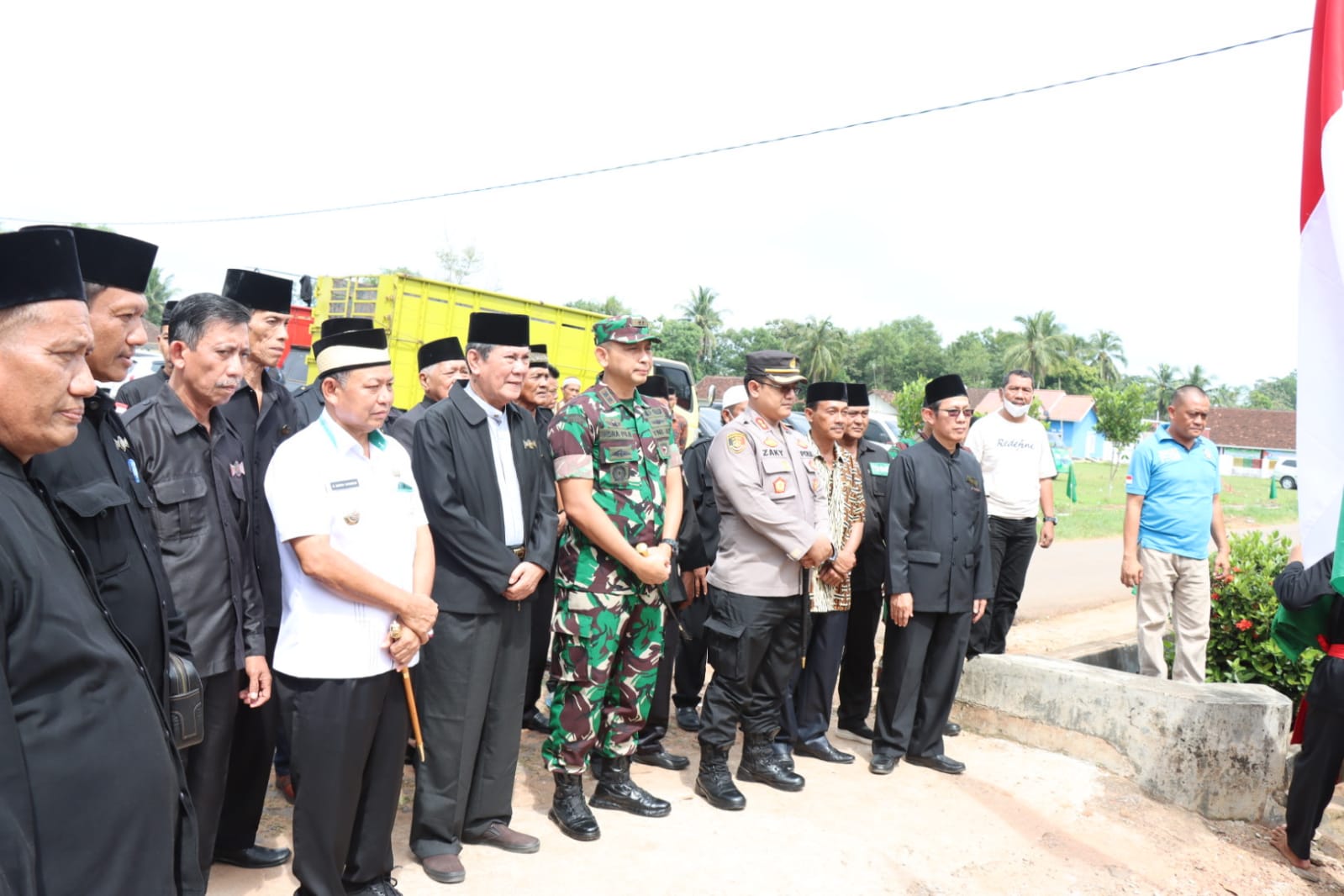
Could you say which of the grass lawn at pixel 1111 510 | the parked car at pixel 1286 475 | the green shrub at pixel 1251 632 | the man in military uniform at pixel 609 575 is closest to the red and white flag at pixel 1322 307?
the man in military uniform at pixel 609 575

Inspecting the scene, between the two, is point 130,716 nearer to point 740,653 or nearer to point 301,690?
point 301,690

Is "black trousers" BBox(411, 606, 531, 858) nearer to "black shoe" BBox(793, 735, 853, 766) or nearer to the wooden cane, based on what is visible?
the wooden cane

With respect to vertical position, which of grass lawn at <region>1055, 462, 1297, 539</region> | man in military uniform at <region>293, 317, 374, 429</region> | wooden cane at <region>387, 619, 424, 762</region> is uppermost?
man in military uniform at <region>293, 317, 374, 429</region>

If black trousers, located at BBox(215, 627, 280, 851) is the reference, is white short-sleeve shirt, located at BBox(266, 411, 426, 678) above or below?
above

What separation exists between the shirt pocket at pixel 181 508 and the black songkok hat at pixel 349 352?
0.55 m

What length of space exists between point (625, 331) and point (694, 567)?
5.06 feet

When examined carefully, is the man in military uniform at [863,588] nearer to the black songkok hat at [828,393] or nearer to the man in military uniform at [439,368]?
the black songkok hat at [828,393]

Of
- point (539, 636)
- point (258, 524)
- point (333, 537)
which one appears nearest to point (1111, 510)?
point (539, 636)

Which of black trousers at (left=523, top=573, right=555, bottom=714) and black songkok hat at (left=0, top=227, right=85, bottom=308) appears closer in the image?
black songkok hat at (left=0, top=227, right=85, bottom=308)

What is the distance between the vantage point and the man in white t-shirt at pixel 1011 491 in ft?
22.0

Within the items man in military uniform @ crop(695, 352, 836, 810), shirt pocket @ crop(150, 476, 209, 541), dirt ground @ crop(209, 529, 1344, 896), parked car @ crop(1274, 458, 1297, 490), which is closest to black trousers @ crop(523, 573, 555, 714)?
dirt ground @ crop(209, 529, 1344, 896)

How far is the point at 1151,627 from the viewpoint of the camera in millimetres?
6262

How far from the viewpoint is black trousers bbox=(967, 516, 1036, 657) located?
670 centimetres

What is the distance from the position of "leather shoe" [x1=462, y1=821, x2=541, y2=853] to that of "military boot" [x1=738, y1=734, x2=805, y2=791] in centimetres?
130
